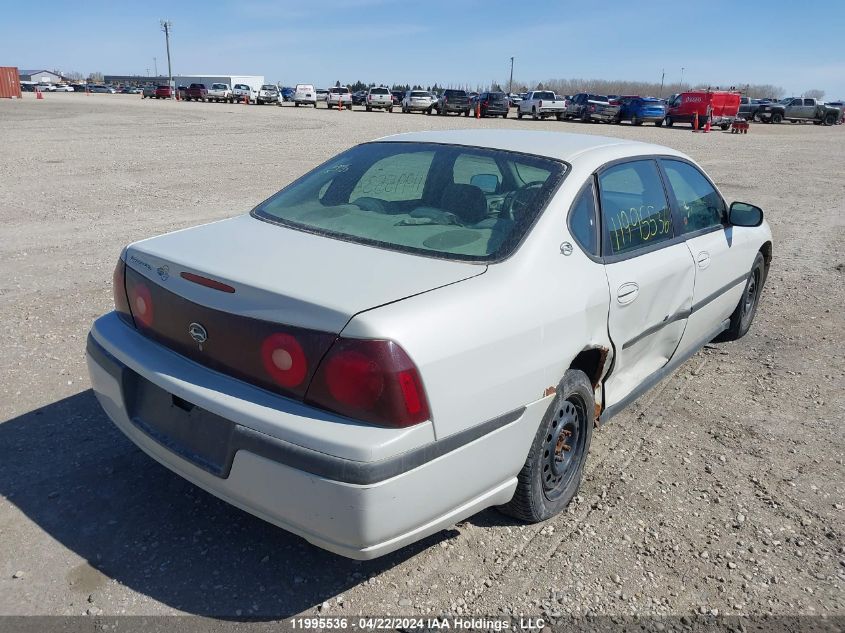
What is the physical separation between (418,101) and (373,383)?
4429 cm

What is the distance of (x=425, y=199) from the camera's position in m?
3.31

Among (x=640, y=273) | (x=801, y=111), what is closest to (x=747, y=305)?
(x=640, y=273)

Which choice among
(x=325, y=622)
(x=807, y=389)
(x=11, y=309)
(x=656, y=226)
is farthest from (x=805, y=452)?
(x=11, y=309)

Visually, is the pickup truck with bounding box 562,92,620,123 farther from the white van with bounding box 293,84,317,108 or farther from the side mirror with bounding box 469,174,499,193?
the side mirror with bounding box 469,174,499,193

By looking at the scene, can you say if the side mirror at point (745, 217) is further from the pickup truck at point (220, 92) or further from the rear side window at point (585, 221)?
the pickup truck at point (220, 92)

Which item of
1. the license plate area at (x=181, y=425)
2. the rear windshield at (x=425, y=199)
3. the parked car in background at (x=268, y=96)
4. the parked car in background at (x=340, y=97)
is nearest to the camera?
the license plate area at (x=181, y=425)

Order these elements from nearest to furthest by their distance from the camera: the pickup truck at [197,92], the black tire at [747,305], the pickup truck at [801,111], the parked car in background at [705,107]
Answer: the black tire at [747,305], the parked car in background at [705,107], the pickup truck at [801,111], the pickup truck at [197,92]

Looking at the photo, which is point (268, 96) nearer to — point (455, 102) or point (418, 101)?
point (418, 101)

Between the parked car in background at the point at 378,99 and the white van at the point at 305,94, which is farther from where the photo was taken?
the white van at the point at 305,94

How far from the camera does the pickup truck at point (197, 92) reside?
5809 cm

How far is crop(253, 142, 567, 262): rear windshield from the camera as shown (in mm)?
2873

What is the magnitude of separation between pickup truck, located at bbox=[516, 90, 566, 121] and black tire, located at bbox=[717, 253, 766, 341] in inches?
1427

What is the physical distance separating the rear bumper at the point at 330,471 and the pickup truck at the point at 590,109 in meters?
38.9

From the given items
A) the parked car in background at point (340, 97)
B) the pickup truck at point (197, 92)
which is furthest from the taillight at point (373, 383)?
the pickup truck at point (197, 92)
